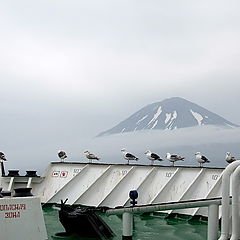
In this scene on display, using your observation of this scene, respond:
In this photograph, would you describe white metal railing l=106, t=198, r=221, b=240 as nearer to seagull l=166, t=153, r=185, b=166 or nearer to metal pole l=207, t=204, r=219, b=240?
metal pole l=207, t=204, r=219, b=240

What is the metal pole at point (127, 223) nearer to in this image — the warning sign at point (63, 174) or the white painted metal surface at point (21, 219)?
the white painted metal surface at point (21, 219)

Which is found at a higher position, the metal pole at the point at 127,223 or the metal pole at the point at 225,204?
the metal pole at the point at 225,204

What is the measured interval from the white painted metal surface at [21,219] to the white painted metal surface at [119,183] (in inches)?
265

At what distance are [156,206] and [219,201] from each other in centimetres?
134

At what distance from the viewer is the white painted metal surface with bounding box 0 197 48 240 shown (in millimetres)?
5418

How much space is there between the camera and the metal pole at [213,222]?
715cm

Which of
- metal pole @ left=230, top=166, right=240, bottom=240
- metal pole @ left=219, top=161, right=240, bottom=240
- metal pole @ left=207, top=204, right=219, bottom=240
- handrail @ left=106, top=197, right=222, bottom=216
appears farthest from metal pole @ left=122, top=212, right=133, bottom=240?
metal pole @ left=230, top=166, right=240, bottom=240

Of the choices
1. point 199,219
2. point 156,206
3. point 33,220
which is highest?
point 33,220

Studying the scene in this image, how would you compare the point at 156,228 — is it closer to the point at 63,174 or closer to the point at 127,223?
the point at 127,223

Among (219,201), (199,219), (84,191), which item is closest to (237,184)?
(219,201)

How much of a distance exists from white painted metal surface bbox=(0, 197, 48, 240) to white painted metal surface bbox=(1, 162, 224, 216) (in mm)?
6720

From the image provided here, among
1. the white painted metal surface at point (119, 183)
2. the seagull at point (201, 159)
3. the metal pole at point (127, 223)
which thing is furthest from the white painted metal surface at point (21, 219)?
the seagull at point (201, 159)

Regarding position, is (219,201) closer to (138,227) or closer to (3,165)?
(138,227)

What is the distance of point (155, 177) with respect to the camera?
13227 millimetres
